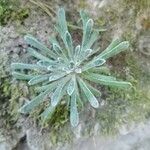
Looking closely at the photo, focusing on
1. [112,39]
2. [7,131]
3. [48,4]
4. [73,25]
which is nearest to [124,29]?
[112,39]

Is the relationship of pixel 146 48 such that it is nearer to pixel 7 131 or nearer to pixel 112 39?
pixel 112 39

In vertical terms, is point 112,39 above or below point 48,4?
below

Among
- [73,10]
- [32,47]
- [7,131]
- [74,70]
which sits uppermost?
[73,10]

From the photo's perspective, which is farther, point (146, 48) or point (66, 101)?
point (146, 48)

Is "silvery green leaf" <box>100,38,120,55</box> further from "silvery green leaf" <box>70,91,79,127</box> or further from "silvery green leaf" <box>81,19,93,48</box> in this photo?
"silvery green leaf" <box>70,91,79,127</box>

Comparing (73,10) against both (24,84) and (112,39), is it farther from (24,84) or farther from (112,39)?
(24,84)

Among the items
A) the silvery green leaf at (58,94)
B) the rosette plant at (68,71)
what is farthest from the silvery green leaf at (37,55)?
the silvery green leaf at (58,94)
